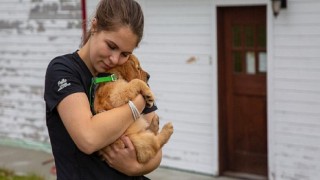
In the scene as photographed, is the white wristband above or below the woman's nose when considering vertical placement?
Answer: below

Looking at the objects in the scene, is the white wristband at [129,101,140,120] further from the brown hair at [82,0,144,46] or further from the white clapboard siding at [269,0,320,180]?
the white clapboard siding at [269,0,320,180]

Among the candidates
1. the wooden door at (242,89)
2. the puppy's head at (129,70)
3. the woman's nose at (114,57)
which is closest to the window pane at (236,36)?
the wooden door at (242,89)

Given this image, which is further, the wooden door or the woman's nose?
the wooden door

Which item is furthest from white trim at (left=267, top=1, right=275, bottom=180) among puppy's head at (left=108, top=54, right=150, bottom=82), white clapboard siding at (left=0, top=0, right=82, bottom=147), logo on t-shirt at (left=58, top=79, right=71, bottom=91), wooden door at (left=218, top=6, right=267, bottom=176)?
logo on t-shirt at (left=58, top=79, right=71, bottom=91)

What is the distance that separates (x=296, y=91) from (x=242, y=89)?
0.84m

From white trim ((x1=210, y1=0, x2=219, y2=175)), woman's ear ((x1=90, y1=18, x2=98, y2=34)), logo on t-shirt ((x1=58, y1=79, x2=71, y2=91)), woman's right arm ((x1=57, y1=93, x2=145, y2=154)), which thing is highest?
woman's ear ((x1=90, y1=18, x2=98, y2=34))

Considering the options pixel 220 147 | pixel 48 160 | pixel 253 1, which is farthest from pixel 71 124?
pixel 48 160

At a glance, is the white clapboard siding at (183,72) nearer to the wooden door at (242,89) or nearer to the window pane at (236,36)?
the wooden door at (242,89)

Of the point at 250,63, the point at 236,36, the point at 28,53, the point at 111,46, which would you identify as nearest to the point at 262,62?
the point at 250,63

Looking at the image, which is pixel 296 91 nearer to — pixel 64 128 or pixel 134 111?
pixel 134 111

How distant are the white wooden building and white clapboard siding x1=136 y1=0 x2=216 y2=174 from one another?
0.04 ft

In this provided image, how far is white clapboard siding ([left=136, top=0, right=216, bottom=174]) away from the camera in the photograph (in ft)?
22.7

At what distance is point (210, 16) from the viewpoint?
6.79m

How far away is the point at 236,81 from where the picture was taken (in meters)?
6.88
